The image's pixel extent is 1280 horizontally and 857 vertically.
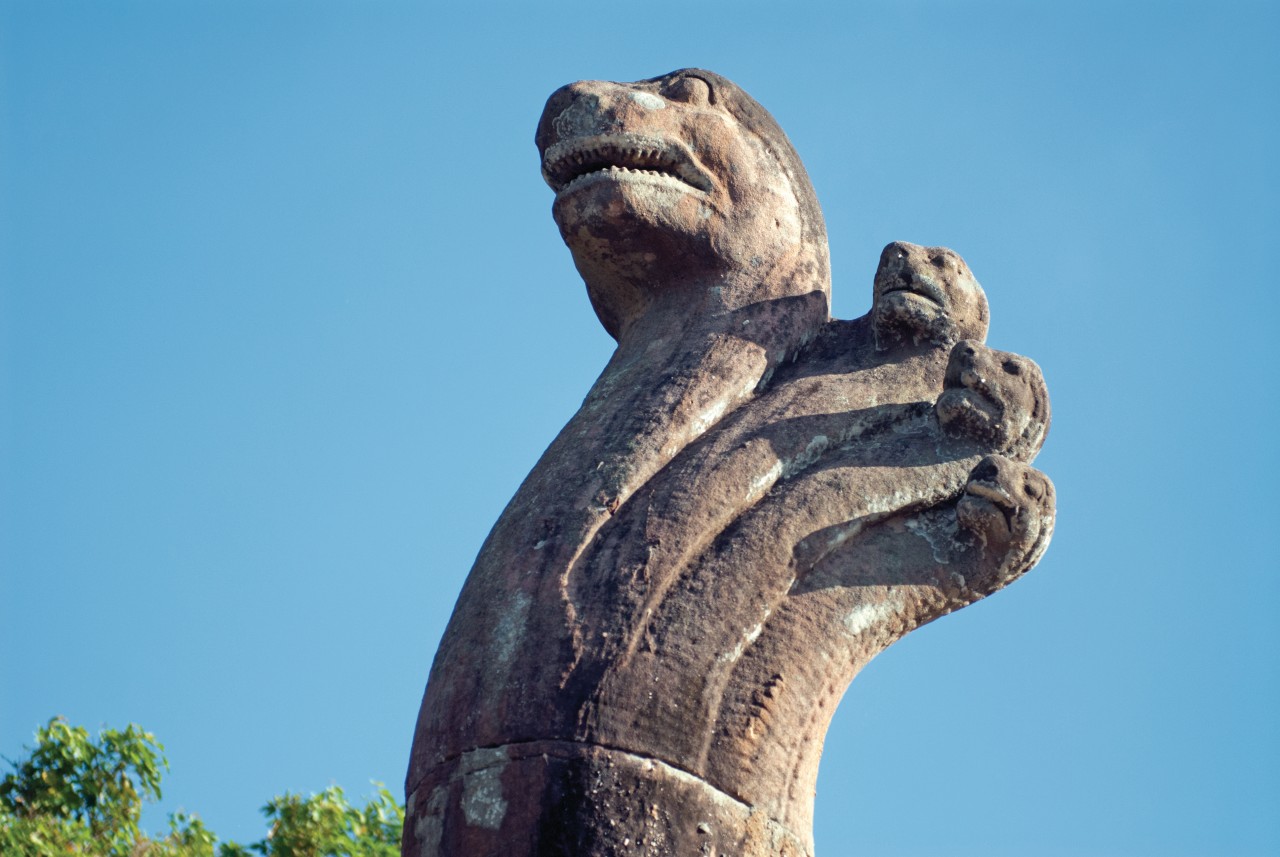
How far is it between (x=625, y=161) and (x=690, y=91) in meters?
0.47

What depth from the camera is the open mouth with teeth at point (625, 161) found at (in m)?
6.88

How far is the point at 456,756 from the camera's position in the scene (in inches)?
216

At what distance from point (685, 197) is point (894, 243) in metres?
0.77

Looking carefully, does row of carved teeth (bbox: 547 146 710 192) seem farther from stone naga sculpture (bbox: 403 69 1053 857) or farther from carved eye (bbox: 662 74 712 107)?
carved eye (bbox: 662 74 712 107)

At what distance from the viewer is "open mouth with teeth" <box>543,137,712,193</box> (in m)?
6.88

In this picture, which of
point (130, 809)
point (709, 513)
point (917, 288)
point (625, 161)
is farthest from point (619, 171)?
point (130, 809)

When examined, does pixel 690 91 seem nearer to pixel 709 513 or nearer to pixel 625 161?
pixel 625 161

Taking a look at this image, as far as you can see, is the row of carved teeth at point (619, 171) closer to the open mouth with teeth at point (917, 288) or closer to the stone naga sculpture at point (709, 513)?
the stone naga sculpture at point (709, 513)

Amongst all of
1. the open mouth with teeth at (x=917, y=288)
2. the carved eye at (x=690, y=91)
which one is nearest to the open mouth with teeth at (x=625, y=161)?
the carved eye at (x=690, y=91)

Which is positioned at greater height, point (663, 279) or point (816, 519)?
point (663, 279)

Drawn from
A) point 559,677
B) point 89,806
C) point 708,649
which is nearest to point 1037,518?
point 708,649

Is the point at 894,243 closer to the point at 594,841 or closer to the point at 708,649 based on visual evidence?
the point at 708,649

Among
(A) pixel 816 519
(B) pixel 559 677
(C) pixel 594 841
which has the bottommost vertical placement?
(C) pixel 594 841

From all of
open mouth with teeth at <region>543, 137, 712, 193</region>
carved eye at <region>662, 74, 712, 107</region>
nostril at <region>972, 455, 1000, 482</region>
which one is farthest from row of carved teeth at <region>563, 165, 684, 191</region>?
nostril at <region>972, 455, 1000, 482</region>
